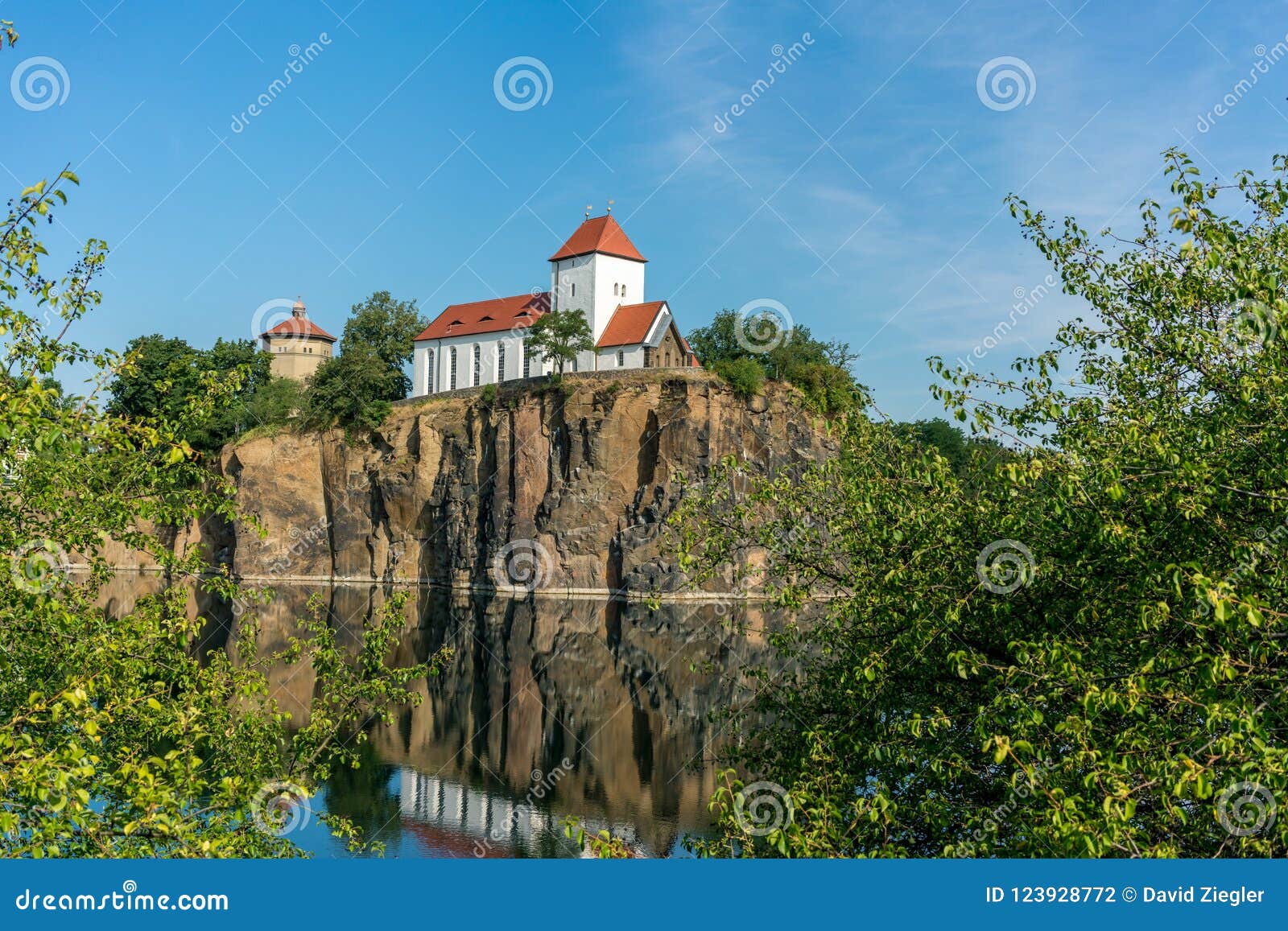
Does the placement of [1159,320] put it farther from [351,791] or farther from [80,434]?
[351,791]

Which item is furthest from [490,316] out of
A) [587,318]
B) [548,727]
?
[548,727]

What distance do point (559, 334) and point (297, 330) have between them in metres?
38.3

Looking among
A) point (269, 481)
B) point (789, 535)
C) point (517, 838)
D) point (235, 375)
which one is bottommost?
point (517, 838)

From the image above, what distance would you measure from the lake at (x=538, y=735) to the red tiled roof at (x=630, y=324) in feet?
78.4

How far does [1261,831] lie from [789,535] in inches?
195

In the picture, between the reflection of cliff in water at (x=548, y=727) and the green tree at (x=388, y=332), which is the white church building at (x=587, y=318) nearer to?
the green tree at (x=388, y=332)

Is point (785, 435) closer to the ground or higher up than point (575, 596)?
higher up

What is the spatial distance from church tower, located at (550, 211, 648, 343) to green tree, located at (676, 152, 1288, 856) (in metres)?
61.9

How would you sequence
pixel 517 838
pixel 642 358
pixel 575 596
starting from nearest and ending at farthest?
pixel 517 838 → pixel 575 596 → pixel 642 358

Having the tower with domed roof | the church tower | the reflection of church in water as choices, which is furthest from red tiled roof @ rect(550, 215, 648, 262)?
the reflection of church in water

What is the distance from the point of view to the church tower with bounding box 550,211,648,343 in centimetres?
7094

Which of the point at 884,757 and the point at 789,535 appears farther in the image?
the point at 789,535

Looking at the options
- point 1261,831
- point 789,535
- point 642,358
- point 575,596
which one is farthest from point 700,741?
point 642,358

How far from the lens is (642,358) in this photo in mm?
67125
